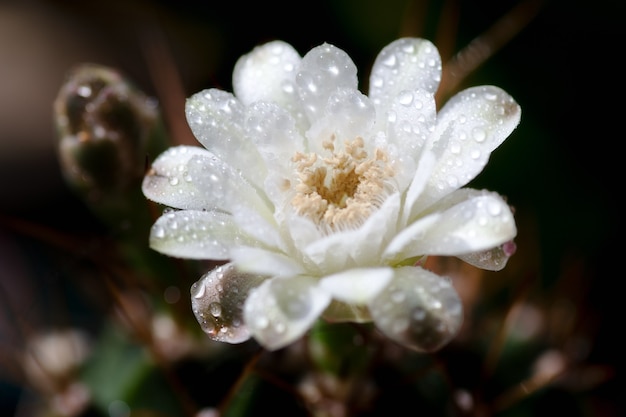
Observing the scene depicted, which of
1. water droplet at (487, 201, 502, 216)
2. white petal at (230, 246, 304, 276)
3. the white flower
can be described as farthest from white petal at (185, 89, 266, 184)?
water droplet at (487, 201, 502, 216)

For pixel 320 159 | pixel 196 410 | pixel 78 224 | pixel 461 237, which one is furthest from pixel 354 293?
pixel 78 224

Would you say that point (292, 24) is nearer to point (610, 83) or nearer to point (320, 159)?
point (610, 83)

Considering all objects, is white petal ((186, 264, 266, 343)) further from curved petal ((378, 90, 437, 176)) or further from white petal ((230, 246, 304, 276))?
curved petal ((378, 90, 437, 176))

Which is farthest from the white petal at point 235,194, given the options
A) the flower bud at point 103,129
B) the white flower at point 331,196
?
the flower bud at point 103,129

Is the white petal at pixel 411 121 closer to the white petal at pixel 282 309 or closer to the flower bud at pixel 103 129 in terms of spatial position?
the white petal at pixel 282 309

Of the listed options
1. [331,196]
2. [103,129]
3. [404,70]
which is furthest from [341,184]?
[103,129]

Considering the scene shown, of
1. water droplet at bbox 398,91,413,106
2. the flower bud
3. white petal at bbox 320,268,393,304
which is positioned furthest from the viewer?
the flower bud
